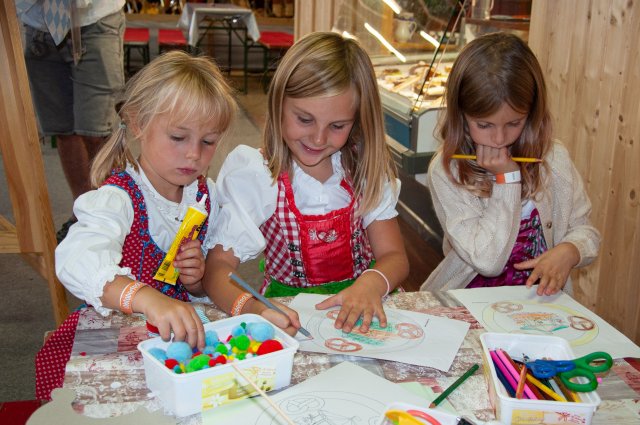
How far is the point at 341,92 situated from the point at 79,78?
1.72 metres

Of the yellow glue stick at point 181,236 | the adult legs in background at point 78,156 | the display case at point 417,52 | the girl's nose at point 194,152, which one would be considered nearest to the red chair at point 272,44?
the display case at point 417,52

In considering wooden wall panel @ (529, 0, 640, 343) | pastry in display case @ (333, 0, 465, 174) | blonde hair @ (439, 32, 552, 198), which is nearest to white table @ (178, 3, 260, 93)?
pastry in display case @ (333, 0, 465, 174)

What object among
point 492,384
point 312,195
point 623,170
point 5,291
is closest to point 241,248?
point 312,195

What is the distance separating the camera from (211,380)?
89 centimetres

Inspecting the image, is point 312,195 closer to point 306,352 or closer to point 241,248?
point 241,248

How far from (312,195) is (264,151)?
15 cm

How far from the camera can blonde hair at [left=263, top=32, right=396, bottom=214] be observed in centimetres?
144

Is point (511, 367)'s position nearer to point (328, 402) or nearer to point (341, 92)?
point (328, 402)

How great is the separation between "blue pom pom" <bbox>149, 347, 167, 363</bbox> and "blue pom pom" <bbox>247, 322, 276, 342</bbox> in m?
0.13

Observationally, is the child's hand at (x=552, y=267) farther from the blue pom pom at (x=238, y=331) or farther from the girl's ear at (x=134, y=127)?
the girl's ear at (x=134, y=127)

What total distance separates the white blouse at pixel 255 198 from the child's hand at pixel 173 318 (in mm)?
415

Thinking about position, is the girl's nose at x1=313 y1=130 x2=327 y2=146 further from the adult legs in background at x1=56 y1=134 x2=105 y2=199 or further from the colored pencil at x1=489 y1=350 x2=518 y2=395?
the adult legs in background at x1=56 y1=134 x2=105 y2=199

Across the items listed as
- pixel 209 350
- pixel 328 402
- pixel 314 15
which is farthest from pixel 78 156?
pixel 328 402

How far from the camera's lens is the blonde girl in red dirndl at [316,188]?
56.9 inches
